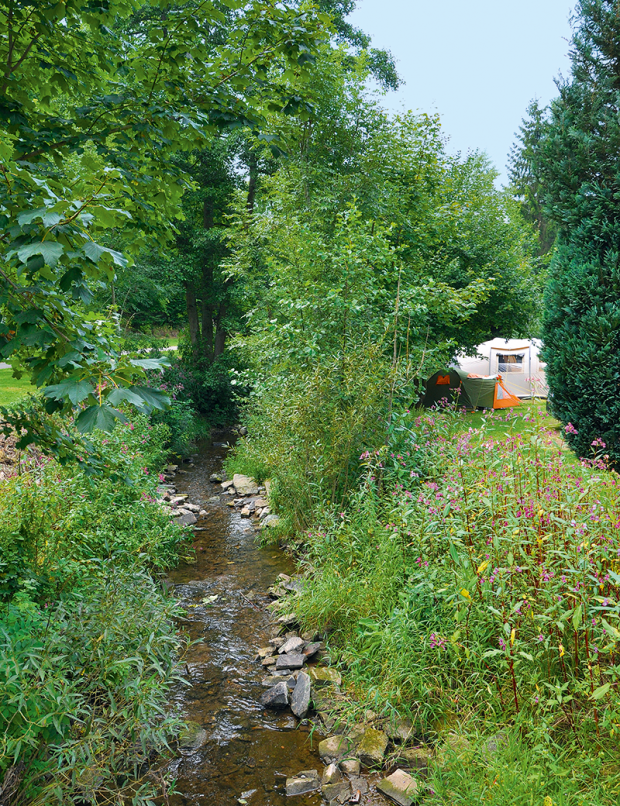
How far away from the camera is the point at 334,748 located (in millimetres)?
3576

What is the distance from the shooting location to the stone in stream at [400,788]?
303 centimetres

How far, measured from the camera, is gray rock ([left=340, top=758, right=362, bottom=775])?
3.37 meters

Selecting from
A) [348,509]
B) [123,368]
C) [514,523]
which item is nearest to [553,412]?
[348,509]

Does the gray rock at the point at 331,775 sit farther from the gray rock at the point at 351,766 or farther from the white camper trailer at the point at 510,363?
the white camper trailer at the point at 510,363

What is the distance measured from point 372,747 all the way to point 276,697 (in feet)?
3.03

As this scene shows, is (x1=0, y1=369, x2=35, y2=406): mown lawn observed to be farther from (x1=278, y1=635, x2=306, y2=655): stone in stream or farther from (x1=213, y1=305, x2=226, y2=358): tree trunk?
(x1=278, y1=635, x2=306, y2=655): stone in stream

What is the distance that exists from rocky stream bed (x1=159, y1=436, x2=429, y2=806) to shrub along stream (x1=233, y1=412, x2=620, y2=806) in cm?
20

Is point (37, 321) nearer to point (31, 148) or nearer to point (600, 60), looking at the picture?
point (31, 148)

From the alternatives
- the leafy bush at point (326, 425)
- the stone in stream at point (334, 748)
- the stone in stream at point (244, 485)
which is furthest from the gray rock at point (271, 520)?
the stone in stream at point (334, 748)

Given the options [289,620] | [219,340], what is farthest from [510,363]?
[289,620]

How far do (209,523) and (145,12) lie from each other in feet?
44.8

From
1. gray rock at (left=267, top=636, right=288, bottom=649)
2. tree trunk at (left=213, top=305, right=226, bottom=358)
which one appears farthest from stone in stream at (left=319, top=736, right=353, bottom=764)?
tree trunk at (left=213, top=305, right=226, bottom=358)

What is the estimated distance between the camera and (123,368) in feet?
5.96

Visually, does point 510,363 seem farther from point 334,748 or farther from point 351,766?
point 351,766
